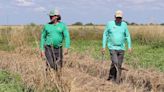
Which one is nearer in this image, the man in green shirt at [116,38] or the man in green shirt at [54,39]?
the man in green shirt at [54,39]

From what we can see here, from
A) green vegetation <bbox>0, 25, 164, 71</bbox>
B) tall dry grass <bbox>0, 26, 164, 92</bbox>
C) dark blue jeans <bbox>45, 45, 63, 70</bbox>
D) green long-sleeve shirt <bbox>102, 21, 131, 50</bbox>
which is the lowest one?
→ green vegetation <bbox>0, 25, 164, 71</bbox>

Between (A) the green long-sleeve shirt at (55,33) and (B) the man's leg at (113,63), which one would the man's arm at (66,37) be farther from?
(B) the man's leg at (113,63)

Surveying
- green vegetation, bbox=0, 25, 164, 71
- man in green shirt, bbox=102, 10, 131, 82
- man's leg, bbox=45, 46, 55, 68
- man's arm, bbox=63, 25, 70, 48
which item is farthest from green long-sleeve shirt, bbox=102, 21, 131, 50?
green vegetation, bbox=0, 25, 164, 71

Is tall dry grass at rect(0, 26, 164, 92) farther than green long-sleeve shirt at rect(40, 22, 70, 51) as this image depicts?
No

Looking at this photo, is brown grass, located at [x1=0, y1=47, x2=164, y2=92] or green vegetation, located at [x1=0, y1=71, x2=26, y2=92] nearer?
brown grass, located at [x1=0, y1=47, x2=164, y2=92]

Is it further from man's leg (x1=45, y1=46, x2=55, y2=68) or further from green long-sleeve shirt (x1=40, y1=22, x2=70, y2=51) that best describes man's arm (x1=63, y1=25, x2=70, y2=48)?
man's leg (x1=45, y1=46, x2=55, y2=68)

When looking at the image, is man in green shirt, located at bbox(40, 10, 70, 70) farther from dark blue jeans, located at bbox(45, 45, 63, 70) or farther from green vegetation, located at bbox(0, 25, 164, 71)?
green vegetation, located at bbox(0, 25, 164, 71)

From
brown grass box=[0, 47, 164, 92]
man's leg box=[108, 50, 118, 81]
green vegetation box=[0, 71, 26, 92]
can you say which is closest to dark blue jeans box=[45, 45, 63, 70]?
brown grass box=[0, 47, 164, 92]

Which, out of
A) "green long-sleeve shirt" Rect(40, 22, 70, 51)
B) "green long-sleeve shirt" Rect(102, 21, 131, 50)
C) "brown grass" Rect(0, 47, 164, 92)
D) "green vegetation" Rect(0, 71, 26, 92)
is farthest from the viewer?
"green long-sleeve shirt" Rect(102, 21, 131, 50)

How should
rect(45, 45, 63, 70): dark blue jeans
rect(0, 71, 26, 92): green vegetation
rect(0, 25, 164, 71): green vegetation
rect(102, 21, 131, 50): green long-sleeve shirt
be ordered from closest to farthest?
rect(0, 71, 26, 92): green vegetation < rect(45, 45, 63, 70): dark blue jeans < rect(102, 21, 131, 50): green long-sleeve shirt < rect(0, 25, 164, 71): green vegetation

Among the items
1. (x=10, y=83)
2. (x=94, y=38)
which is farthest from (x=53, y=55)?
(x=94, y=38)

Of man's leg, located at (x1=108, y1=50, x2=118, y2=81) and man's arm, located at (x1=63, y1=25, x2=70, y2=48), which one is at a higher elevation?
man's arm, located at (x1=63, y1=25, x2=70, y2=48)

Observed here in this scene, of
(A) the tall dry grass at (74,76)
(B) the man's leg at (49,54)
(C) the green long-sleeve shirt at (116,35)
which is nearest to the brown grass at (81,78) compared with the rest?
(A) the tall dry grass at (74,76)

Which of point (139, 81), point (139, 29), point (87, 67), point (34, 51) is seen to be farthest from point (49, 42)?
point (139, 29)
